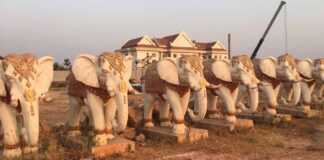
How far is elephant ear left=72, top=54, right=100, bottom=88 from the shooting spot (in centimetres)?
799

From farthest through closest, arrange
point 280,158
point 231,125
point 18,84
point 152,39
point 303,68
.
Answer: point 152,39 < point 303,68 < point 231,125 < point 280,158 < point 18,84

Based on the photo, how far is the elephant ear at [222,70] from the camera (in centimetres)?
1062

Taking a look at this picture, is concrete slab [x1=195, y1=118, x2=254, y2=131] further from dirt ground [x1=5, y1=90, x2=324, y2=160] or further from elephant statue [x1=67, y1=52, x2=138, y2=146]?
elephant statue [x1=67, y1=52, x2=138, y2=146]

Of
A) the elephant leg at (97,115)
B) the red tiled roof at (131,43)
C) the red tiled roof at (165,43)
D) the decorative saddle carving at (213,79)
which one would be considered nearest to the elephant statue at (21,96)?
the elephant leg at (97,115)

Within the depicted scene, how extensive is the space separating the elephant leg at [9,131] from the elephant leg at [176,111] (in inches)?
139

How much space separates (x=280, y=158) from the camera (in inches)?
306

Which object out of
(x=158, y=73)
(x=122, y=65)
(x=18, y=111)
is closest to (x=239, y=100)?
(x=158, y=73)

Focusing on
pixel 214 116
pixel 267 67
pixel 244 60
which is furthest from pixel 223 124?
pixel 267 67

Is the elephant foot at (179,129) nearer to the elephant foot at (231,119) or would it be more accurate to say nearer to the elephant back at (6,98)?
the elephant foot at (231,119)

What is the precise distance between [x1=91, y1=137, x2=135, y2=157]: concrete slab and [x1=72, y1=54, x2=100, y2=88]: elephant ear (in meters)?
1.21

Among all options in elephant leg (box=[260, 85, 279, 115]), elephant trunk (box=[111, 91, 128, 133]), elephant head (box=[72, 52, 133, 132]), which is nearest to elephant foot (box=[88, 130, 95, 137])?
elephant head (box=[72, 52, 133, 132])

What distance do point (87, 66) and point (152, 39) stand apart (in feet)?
116

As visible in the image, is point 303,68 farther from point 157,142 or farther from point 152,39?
point 152,39

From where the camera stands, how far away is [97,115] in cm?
803
